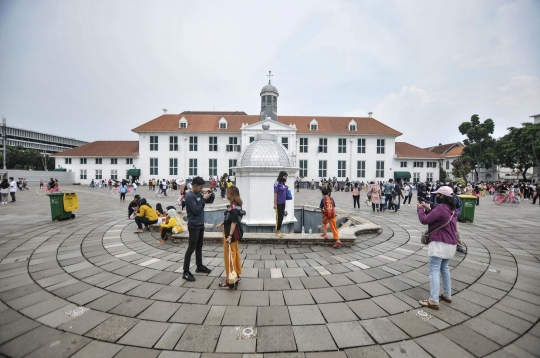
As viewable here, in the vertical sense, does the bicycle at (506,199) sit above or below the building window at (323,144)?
below

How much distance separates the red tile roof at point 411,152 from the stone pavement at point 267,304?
35973mm

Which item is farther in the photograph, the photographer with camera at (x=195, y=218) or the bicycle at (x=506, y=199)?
the bicycle at (x=506, y=199)

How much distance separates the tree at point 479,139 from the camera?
133 ft

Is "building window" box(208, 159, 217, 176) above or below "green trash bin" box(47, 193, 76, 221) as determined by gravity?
above

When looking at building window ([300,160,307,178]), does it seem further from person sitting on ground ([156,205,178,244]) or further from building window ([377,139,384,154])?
person sitting on ground ([156,205,178,244])

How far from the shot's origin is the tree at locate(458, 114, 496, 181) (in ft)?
133

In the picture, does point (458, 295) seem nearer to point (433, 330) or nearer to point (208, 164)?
point (433, 330)

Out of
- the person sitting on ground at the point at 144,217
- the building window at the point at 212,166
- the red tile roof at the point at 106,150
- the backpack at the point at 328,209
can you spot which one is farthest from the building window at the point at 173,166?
the backpack at the point at 328,209

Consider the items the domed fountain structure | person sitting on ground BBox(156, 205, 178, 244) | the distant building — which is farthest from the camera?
the distant building

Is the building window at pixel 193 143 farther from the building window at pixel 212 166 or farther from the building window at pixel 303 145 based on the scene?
the building window at pixel 303 145

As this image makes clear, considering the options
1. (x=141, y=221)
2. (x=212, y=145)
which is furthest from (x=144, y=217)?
(x=212, y=145)

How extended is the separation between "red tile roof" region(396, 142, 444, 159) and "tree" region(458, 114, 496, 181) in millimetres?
11045

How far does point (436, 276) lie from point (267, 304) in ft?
7.93

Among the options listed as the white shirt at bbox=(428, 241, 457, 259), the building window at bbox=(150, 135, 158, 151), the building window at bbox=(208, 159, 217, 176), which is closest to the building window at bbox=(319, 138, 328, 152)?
the building window at bbox=(208, 159, 217, 176)
